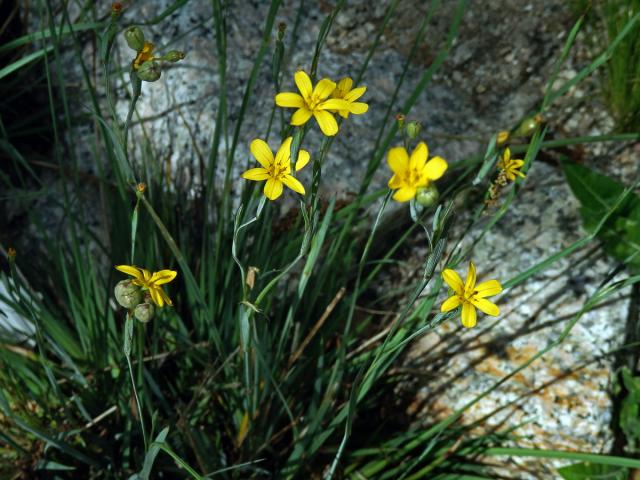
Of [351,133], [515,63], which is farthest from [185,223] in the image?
[515,63]

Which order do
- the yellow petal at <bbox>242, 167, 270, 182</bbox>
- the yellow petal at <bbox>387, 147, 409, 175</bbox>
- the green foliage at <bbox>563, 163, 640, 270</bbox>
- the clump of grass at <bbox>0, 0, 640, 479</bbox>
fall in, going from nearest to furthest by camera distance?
the yellow petal at <bbox>387, 147, 409, 175</bbox> → the yellow petal at <bbox>242, 167, 270, 182</bbox> → the clump of grass at <bbox>0, 0, 640, 479</bbox> → the green foliage at <bbox>563, 163, 640, 270</bbox>

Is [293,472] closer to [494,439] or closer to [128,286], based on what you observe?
[494,439]

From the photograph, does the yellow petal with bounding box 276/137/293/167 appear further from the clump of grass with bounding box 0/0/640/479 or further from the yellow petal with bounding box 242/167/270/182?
the clump of grass with bounding box 0/0/640/479

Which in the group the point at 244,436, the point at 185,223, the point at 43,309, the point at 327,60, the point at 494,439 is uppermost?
the point at 327,60

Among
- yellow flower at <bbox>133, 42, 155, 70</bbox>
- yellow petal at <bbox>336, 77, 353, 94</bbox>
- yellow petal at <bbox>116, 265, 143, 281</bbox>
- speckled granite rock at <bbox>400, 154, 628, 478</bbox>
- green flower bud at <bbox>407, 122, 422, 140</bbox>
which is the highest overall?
yellow flower at <bbox>133, 42, 155, 70</bbox>

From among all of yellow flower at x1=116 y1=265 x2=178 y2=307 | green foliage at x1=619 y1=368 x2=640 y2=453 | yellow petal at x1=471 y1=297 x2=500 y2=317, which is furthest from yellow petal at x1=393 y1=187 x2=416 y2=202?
green foliage at x1=619 y1=368 x2=640 y2=453

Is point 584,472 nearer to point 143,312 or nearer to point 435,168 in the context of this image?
point 435,168

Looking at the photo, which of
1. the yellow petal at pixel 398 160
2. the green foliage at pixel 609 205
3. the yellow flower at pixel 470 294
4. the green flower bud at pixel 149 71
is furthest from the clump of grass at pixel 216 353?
the yellow petal at pixel 398 160
